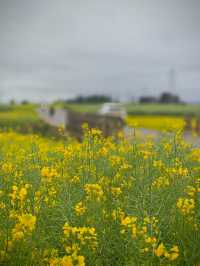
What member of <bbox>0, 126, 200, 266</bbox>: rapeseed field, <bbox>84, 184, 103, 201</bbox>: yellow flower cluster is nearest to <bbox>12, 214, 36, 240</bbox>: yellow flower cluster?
<bbox>0, 126, 200, 266</bbox>: rapeseed field

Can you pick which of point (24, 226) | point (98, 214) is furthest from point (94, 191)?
point (24, 226)

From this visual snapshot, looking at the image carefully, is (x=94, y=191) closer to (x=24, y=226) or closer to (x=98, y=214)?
(x=98, y=214)

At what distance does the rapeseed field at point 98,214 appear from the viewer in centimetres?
436

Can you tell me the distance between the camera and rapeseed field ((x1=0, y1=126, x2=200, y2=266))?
14.3 ft

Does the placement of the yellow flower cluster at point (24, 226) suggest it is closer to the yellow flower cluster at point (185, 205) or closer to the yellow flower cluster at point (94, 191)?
the yellow flower cluster at point (94, 191)

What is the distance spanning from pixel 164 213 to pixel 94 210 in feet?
2.10

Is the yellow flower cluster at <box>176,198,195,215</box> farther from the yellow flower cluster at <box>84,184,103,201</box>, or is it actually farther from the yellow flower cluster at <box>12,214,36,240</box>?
the yellow flower cluster at <box>12,214,36,240</box>

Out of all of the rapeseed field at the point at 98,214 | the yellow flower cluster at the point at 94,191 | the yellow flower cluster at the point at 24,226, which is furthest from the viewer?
the yellow flower cluster at the point at 94,191

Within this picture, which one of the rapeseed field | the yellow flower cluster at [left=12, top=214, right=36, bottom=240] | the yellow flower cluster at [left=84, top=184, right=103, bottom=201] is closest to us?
the yellow flower cluster at [left=12, top=214, right=36, bottom=240]

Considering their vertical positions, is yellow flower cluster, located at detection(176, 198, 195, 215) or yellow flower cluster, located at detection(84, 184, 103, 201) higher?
yellow flower cluster, located at detection(84, 184, 103, 201)

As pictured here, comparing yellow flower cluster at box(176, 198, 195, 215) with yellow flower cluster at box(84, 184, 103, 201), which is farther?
yellow flower cluster at box(84, 184, 103, 201)

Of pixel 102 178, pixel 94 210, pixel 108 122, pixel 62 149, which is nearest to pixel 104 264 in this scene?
pixel 94 210

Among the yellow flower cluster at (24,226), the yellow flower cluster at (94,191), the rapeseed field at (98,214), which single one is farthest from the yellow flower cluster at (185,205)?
the yellow flower cluster at (24,226)

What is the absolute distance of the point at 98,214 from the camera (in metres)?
4.84
